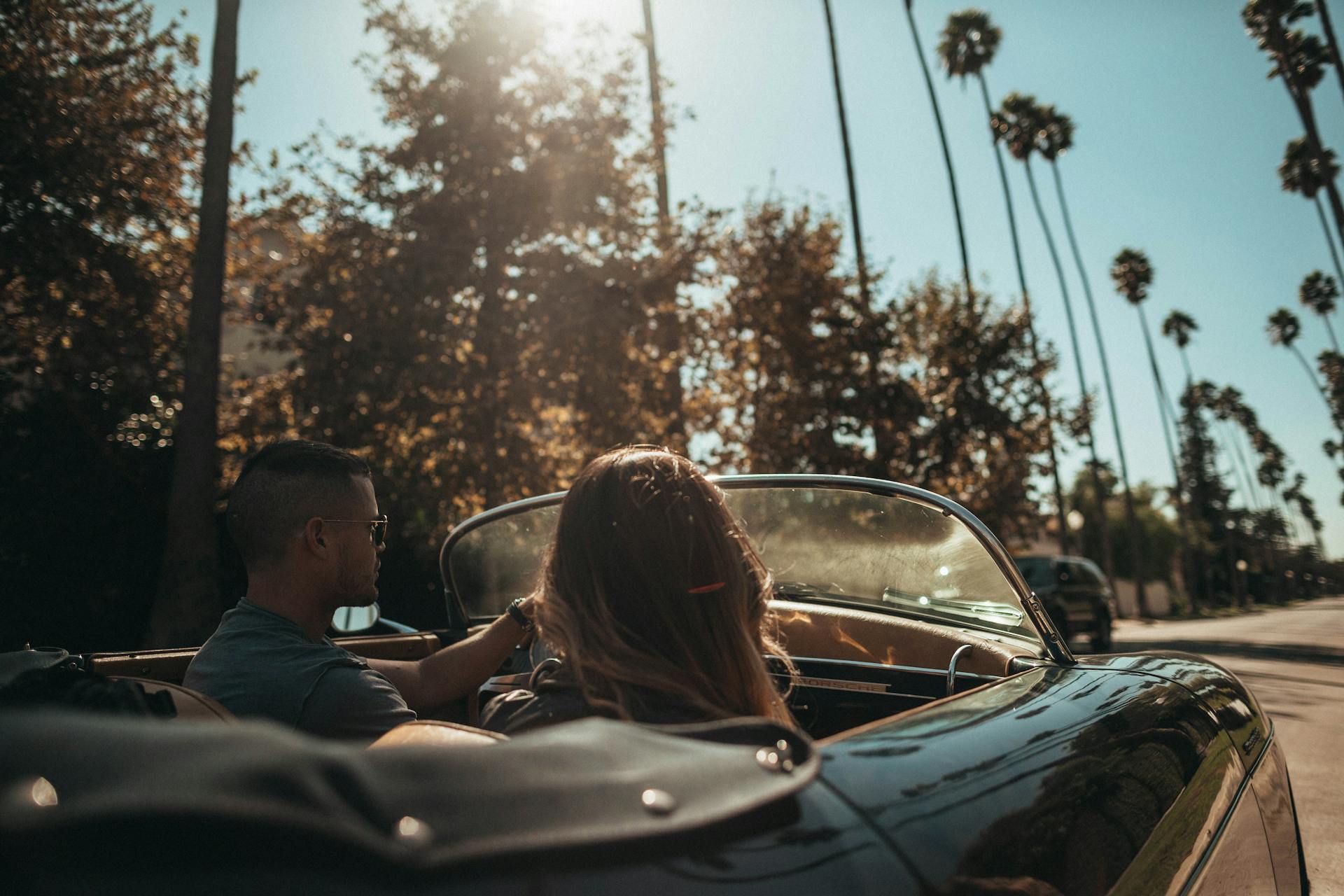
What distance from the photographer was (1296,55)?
27.0 metres

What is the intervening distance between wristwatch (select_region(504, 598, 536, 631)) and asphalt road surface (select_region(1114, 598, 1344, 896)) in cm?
312

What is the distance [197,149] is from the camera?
531 inches

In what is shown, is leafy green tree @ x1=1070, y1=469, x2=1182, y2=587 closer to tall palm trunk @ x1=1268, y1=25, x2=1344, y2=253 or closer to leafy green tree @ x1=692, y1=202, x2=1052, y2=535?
tall palm trunk @ x1=1268, y1=25, x2=1344, y2=253

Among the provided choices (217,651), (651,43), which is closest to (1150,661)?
(217,651)

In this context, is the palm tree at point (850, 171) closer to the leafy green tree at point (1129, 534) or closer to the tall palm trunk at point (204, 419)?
the tall palm trunk at point (204, 419)

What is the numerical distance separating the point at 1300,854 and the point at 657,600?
2464mm

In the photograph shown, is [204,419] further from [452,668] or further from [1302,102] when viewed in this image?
[1302,102]

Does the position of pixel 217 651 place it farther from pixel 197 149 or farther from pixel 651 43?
pixel 651 43

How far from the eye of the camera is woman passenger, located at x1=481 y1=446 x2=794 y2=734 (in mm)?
1364

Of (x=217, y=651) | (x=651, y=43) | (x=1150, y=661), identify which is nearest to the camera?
(x=217, y=651)

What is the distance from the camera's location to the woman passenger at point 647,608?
1.36 metres

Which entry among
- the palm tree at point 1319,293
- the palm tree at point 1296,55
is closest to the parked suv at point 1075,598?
the palm tree at point 1296,55

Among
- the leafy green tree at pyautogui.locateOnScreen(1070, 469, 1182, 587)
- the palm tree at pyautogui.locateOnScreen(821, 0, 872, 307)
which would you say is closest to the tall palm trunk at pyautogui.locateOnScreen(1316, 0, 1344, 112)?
the palm tree at pyautogui.locateOnScreen(821, 0, 872, 307)

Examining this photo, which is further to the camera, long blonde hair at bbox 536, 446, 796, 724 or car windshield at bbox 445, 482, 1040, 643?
car windshield at bbox 445, 482, 1040, 643
